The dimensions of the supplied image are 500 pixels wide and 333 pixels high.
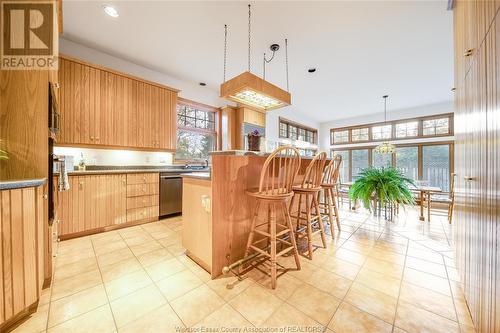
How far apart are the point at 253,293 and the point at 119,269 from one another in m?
1.32

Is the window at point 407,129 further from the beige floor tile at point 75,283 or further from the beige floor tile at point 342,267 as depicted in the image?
the beige floor tile at point 75,283

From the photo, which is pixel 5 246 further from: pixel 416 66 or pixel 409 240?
pixel 416 66

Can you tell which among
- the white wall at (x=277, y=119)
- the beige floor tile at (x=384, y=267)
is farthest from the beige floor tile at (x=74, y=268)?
the white wall at (x=277, y=119)

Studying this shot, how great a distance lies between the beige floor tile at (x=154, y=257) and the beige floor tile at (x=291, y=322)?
1.29 m

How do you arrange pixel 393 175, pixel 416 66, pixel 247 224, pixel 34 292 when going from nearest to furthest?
pixel 34 292
pixel 247 224
pixel 393 175
pixel 416 66

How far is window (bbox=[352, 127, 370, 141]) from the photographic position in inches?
263

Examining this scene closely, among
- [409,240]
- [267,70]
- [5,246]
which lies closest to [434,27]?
[267,70]

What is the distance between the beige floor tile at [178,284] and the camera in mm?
1466

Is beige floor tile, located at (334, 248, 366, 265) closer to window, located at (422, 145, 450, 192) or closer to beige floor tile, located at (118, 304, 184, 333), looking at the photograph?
beige floor tile, located at (118, 304, 184, 333)

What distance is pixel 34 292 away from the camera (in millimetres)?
1248

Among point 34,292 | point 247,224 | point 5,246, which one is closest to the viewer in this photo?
point 5,246

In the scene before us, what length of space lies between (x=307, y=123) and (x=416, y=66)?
147 inches

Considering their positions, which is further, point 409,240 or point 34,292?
point 409,240

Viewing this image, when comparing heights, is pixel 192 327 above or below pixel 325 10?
below
